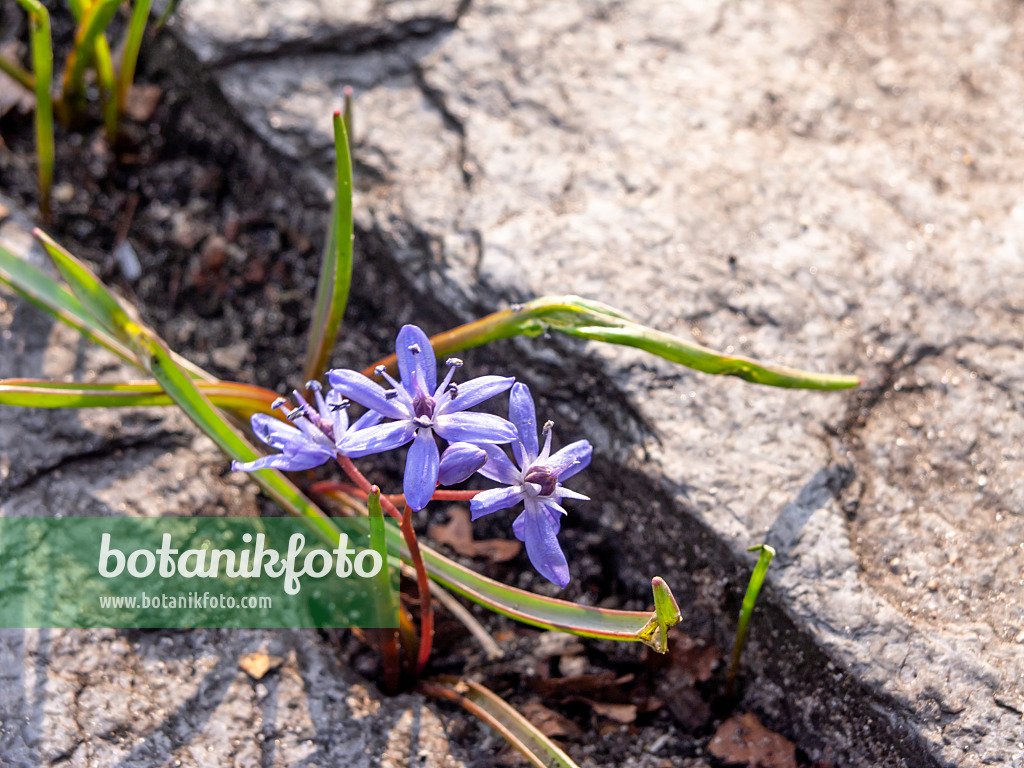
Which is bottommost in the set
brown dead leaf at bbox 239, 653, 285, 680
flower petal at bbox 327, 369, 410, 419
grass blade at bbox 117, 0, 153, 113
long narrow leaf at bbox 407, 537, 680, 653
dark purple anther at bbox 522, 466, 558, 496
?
brown dead leaf at bbox 239, 653, 285, 680

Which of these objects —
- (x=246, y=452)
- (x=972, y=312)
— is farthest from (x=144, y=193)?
(x=972, y=312)

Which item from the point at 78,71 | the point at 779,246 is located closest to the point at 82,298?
the point at 78,71

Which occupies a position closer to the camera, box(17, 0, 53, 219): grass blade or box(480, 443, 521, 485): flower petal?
box(480, 443, 521, 485): flower petal

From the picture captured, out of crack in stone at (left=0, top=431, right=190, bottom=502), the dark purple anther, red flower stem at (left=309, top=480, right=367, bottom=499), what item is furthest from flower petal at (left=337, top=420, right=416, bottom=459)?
crack in stone at (left=0, top=431, right=190, bottom=502)

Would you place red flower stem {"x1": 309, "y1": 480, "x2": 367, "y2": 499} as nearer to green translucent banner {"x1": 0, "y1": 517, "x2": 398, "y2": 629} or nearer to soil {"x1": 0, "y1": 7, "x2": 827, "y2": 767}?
green translucent banner {"x1": 0, "y1": 517, "x2": 398, "y2": 629}

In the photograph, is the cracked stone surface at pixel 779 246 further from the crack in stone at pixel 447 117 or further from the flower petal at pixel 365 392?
the flower petal at pixel 365 392

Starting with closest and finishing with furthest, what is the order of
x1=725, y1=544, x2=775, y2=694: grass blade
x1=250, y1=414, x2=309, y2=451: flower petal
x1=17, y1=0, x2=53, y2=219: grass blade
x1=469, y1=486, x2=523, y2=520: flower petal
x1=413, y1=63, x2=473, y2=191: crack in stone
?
x1=469, y1=486, x2=523, y2=520: flower petal, x1=250, y1=414, x2=309, y2=451: flower petal, x1=725, y1=544, x2=775, y2=694: grass blade, x1=17, y1=0, x2=53, y2=219: grass blade, x1=413, y1=63, x2=473, y2=191: crack in stone

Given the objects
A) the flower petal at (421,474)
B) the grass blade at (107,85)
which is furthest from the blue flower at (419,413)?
the grass blade at (107,85)

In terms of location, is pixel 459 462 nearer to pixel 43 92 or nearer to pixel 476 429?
pixel 476 429
